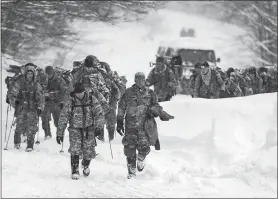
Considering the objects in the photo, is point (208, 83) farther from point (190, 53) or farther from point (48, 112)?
point (190, 53)

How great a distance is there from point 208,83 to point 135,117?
4.94 m

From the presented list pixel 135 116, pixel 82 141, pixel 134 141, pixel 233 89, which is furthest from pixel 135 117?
pixel 233 89

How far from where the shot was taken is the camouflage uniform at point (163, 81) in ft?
39.2

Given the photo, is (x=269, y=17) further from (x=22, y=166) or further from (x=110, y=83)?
(x=22, y=166)

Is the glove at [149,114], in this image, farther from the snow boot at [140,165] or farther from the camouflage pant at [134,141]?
the snow boot at [140,165]

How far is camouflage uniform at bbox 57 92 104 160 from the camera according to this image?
24.1ft

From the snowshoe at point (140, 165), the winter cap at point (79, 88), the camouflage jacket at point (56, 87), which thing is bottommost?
the snowshoe at point (140, 165)

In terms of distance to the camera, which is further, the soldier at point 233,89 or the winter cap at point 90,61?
the soldier at point 233,89

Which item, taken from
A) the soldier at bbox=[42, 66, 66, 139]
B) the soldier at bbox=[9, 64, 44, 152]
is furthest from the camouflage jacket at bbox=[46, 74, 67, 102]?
the soldier at bbox=[9, 64, 44, 152]

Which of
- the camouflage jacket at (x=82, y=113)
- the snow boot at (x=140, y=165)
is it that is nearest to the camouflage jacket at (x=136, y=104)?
the camouflage jacket at (x=82, y=113)

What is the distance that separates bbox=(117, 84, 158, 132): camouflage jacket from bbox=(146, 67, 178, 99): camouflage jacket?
14.3ft

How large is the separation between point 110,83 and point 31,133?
6.58 ft

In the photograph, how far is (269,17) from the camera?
26.3 m

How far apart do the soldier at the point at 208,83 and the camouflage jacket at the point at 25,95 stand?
14.8 feet
